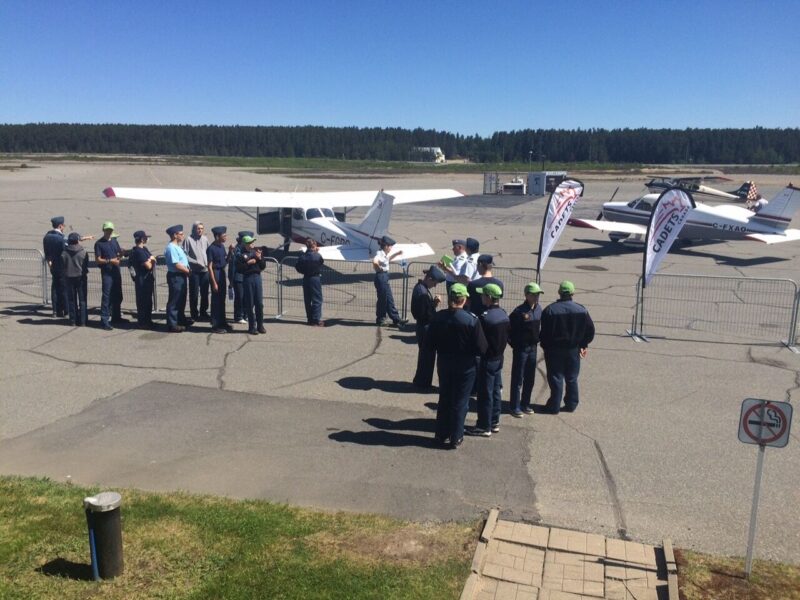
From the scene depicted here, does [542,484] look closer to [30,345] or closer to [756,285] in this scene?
[30,345]

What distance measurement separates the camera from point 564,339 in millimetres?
8281

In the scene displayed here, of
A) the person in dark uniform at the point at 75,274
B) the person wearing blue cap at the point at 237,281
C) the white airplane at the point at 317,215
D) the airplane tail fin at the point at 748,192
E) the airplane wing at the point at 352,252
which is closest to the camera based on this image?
the person in dark uniform at the point at 75,274

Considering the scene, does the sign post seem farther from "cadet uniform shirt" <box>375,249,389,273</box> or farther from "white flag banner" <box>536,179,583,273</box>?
"cadet uniform shirt" <box>375,249,389,273</box>

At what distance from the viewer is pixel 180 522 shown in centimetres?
562

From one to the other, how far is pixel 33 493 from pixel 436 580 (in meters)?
3.59

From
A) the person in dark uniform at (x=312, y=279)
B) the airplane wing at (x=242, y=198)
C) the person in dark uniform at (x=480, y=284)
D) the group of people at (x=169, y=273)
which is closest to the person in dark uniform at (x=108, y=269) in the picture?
the group of people at (x=169, y=273)

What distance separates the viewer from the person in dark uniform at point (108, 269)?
12.1 m

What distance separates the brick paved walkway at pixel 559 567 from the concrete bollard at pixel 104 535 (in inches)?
95.2

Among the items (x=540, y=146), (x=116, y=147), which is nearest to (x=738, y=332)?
(x=540, y=146)

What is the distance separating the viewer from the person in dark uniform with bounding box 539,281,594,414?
326 inches

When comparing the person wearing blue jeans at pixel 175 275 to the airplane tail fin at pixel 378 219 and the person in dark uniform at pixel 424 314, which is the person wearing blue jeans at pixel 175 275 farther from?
the airplane tail fin at pixel 378 219

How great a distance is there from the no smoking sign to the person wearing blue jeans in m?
9.23

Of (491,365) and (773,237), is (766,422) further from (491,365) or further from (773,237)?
(773,237)

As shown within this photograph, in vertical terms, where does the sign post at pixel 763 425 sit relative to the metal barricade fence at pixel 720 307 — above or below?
above
